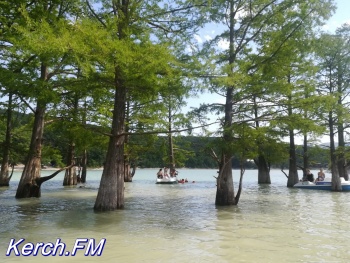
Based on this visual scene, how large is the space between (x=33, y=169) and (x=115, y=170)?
7.15m

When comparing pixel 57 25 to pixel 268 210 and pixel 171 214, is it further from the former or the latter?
pixel 268 210

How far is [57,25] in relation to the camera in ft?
32.4

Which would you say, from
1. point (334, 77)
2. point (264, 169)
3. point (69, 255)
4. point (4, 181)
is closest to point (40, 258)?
point (69, 255)

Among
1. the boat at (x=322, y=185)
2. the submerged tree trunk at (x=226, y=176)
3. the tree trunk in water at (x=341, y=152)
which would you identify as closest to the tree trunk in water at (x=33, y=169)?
the submerged tree trunk at (x=226, y=176)

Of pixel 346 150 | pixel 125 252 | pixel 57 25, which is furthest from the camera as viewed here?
pixel 346 150

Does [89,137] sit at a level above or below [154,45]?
below

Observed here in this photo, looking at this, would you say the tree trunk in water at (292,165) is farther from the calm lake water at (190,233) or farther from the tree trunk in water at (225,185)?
the calm lake water at (190,233)

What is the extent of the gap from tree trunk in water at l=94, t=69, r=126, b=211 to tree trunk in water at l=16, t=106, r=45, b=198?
6364 mm

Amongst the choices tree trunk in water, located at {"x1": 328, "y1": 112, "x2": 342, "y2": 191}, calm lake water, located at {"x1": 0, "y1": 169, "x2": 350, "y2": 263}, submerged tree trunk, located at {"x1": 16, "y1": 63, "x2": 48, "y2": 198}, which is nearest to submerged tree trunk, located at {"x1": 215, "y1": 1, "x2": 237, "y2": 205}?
calm lake water, located at {"x1": 0, "y1": 169, "x2": 350, "y2": 263}

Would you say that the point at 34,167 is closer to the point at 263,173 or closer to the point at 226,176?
the point at 226,176

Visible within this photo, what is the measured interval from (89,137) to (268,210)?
869 centimetres

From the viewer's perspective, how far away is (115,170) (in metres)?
12.6

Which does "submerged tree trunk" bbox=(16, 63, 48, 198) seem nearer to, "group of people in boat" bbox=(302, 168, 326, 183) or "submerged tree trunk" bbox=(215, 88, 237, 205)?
"submerged tree trunk" bbox=(215, 88, 237, 205)

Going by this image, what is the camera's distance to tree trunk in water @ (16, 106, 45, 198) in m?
17.4
